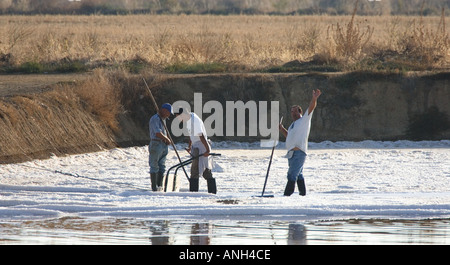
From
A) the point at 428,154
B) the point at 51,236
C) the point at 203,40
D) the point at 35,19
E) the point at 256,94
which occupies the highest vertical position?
the point at 35,19

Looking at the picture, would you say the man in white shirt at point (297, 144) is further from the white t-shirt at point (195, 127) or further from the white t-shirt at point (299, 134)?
the white t-shirt at point (195, 127)

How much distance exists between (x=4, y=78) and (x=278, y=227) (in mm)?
15615

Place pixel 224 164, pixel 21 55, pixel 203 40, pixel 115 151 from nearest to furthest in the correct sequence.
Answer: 1. pixel 224 164
2. pixel 115 151
3. pixel 21 55
4. pixel 203 40

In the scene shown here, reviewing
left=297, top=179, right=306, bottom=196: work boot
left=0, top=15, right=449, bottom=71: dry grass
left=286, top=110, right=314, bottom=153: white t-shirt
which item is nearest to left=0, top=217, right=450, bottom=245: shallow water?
left=286, top=110, right=314, bottom=153: white t-shirt

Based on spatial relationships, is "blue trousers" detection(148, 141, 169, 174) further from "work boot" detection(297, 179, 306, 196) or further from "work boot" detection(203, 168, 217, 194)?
"work boot" detection(297, 179, 306, 196)

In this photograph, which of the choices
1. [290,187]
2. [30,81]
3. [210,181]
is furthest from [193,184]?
[30,81]

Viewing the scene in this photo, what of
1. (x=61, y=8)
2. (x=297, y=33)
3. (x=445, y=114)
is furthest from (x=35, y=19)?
(x=445, y=114)

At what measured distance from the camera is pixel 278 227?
11914 mm

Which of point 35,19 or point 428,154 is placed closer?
point 428,154

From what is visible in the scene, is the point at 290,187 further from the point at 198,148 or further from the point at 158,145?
the point at 158,145

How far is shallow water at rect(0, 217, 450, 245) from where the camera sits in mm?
10852

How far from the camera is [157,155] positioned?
48.9 ft

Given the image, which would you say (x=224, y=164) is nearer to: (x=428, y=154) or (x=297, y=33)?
(x=428, y=154)

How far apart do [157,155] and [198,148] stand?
768 mm
